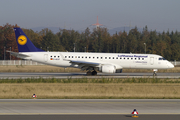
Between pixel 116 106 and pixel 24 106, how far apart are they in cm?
483

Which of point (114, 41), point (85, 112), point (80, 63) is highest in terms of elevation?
point (114, 41)

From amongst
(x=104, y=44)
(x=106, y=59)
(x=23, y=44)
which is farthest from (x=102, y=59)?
(x=104, y=44)

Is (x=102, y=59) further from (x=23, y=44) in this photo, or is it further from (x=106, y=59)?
(x=23, y=44)

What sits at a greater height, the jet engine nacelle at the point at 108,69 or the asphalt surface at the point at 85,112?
the jet engine nacelle at the point at 108,69

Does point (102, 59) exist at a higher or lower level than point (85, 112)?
higher

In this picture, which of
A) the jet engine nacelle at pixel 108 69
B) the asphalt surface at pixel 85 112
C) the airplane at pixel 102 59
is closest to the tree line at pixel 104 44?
the airplane at pixel 102 59

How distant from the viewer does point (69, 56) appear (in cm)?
3525

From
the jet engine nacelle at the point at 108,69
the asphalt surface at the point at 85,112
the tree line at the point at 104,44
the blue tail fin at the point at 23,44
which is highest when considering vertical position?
the tree line at the point at 104,44

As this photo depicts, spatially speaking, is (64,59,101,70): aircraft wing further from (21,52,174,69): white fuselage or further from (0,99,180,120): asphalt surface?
(0,99,180,120): asphalt surface

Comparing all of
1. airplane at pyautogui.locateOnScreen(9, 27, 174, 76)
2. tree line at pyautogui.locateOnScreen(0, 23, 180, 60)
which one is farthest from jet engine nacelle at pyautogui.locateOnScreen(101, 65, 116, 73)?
tree line at pyautogui.locateOnScreen(0, 23, 180, 60)

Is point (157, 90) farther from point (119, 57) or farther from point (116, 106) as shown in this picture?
point (119, 57)

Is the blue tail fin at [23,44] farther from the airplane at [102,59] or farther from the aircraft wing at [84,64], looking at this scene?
the aircraft wing at [84,64]

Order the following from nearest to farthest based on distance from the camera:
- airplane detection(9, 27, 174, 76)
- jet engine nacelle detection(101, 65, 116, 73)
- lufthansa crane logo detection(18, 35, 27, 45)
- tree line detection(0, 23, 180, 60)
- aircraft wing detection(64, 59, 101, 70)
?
jet engine nacelle detection(101, 65, 116, 73), aircraft wing detection(64, 59, 101, 70), airplane detection(9, 27, 174, 76), lufthansa crane logo detection(18, 35, 27, 45), tree line detection(0, 23, 180, 60)

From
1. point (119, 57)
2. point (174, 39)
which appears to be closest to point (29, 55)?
point (119, 57)
